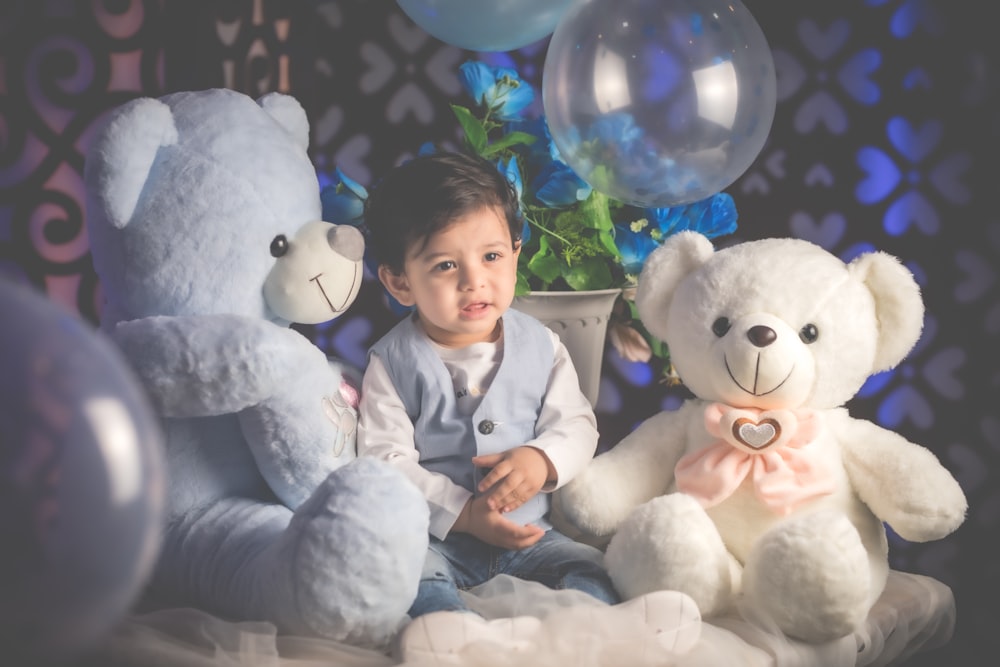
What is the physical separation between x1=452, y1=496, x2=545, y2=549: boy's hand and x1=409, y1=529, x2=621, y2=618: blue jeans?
29 millimetres

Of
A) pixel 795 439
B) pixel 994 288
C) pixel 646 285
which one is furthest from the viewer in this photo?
pixel 994 288

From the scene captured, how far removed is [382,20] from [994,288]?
3.66 feet

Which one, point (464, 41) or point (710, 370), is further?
point (464, 41)

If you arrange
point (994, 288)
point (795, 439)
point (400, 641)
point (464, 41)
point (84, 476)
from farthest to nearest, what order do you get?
point (994, 288) < point (464, 41) < point (795, 439) < point (400, 641) < point (84, 476)

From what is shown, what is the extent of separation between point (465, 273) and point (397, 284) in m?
0.13

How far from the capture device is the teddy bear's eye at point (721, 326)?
4.20 feet

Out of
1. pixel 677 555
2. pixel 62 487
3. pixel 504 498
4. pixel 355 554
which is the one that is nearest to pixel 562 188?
pixel 504 498

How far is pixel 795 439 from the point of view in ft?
4.14

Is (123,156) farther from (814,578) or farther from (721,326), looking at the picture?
(814,578)

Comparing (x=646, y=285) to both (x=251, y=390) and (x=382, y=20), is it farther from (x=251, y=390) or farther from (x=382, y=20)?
(x=382, y=20)

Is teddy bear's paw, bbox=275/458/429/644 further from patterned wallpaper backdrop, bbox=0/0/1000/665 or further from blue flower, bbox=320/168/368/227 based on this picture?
patterned wallpaper backdrop, bbox=0/0/1000/665

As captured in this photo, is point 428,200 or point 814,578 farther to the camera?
point 428,200

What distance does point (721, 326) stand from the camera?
129 centimetres

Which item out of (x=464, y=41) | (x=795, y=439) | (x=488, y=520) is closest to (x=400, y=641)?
(x=488, y=520)
